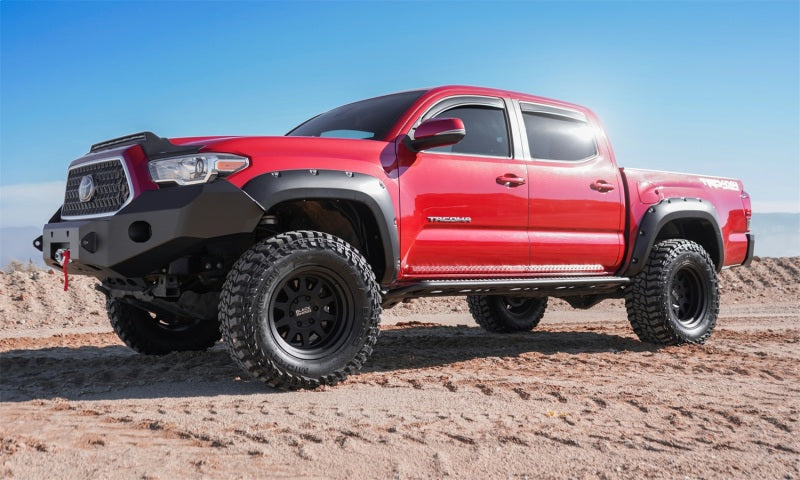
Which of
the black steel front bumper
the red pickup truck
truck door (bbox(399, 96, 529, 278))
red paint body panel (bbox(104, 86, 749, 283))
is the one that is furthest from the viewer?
truck door (bbox(399, 96, 529, 278))

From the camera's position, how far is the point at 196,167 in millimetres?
4148

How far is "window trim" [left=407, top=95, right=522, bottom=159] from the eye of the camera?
16.7 feet

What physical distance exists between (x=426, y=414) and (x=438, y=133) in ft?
6.01

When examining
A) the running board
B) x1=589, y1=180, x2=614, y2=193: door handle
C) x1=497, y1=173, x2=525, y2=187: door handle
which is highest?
x1=497, y1=173, x2=525, y2=187: door handle

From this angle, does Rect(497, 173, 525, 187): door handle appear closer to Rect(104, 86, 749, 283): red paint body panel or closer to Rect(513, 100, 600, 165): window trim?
Rect(104, 86, 749, 283): red paint body panel

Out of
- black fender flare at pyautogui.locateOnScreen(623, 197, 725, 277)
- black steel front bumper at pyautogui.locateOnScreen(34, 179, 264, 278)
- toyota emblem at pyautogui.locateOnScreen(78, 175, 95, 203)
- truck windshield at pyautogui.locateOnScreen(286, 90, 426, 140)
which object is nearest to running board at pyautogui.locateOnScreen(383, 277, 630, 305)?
black fender flare at pyautogui.locateOnScreen(623, 197, 725, 277)

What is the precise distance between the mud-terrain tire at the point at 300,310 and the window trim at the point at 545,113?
1.88m

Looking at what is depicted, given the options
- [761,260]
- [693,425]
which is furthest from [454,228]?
[761,260]

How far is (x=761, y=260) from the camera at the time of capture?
1609 centimetres

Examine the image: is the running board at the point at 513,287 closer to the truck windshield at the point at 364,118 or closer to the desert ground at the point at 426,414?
the desert ground at the point at 426,414

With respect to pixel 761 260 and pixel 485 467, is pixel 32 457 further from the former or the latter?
pixel 761 260

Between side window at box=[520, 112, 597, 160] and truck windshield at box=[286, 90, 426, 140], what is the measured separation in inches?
41.4

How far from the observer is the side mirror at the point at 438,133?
15.2 ft

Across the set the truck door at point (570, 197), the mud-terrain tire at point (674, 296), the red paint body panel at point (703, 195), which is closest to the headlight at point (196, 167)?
the truck door at point (570, 197)
